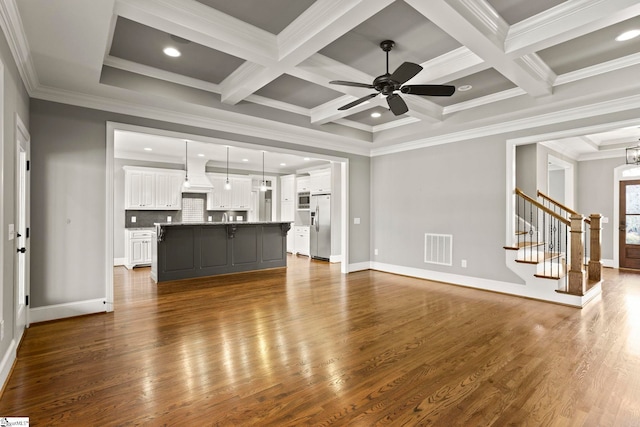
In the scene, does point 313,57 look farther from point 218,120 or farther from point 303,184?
point 303,184

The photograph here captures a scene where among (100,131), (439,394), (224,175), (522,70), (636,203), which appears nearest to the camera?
(439,394)

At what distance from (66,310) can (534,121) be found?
655cm

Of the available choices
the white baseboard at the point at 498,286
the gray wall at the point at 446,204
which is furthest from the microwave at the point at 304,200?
the white baseboard at the point at 498,286

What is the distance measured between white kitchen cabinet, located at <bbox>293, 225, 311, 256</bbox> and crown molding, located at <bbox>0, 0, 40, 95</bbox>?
6794mm

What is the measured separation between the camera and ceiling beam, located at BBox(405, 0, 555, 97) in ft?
8.00

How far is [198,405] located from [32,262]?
2890 mm

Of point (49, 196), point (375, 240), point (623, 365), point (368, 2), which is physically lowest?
point (623, 365)

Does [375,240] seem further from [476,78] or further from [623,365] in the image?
[623,365]

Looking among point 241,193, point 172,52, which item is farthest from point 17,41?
point 241,193

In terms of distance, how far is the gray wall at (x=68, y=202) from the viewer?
3.64m

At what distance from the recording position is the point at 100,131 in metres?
3.98

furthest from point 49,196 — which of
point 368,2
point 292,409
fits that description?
point 368,2

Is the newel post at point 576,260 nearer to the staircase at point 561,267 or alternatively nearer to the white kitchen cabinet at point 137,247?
the staircase at point 561,267

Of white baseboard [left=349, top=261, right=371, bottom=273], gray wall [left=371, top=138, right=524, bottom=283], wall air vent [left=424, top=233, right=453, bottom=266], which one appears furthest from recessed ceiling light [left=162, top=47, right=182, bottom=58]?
wall air vent [left=424, top=233, right=453, bottom=266]
